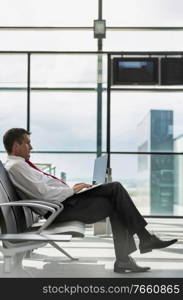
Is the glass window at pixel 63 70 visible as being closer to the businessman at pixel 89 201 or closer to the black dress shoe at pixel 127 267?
the businessman at pixel 89 201

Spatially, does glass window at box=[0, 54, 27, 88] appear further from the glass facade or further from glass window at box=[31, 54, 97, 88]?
glass window at box=[31, 54, 97, 88]

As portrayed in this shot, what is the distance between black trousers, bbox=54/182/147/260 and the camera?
2910mm

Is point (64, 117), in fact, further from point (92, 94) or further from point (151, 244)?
point (151, 244)

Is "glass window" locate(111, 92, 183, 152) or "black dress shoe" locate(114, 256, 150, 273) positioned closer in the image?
"black dress shoe" locate(114, 256, 150, 273)

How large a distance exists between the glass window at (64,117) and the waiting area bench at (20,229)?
455 centimetres

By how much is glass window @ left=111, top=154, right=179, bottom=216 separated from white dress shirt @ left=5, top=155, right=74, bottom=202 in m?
4.32

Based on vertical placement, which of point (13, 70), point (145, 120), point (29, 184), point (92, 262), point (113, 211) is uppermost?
point (13, 70)

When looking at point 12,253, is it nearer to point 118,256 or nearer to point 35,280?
point 118,256

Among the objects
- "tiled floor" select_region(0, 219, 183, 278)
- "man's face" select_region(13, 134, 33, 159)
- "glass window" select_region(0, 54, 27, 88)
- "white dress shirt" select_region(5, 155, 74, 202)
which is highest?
"glass window" select_region(0, 54, 27, 88)

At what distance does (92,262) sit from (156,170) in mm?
4065
